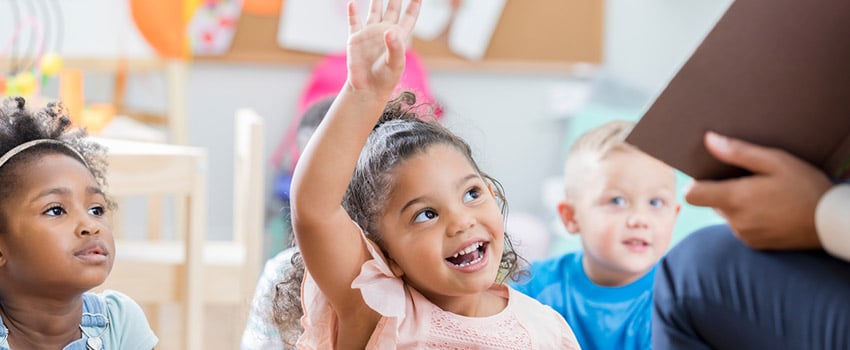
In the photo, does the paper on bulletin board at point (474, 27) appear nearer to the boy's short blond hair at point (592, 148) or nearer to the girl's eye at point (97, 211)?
the boy's short blond hair at point (592, 148)

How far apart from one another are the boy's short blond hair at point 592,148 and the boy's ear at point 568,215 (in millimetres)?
18

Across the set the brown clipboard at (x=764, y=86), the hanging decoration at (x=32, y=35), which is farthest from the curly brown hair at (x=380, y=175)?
the hanging decoration at (x=32, y=35)

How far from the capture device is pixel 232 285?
8.38ft

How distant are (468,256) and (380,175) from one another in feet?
0.43

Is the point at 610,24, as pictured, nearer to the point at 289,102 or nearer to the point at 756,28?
the point at 289,102

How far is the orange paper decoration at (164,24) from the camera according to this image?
3.53m

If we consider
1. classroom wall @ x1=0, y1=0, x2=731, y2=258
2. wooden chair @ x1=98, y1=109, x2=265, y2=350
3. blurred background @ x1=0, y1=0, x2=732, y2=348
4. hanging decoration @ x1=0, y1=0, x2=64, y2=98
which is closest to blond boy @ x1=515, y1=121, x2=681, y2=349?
wooden chair @ x1=98, y1=109, x2=265, y2=350

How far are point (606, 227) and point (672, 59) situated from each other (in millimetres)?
2765

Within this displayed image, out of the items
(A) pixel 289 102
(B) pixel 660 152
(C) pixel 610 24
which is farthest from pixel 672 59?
(B) pixel 660 152

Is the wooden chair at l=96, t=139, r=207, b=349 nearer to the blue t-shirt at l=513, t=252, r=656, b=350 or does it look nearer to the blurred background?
the blue t-shirt at l=513, t=252, r=656, b=350

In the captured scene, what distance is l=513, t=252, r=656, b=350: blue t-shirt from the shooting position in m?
1.71

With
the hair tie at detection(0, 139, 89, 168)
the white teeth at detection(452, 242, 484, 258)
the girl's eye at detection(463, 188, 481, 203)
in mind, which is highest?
the girl's eye at detection(463, 188, 481, 203)

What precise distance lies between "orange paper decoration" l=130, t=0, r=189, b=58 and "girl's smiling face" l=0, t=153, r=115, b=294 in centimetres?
231

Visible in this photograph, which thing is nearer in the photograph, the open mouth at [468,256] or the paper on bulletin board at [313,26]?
the open mouth at [468,256]
